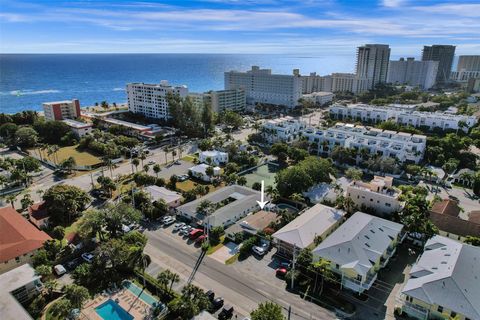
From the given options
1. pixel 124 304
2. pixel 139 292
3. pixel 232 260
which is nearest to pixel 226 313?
pixel 232 260

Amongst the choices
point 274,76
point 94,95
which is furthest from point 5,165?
point 94,95

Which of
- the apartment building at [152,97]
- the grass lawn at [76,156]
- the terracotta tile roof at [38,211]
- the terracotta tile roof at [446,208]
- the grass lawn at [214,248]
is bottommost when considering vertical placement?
the grass lawn at [214,248]

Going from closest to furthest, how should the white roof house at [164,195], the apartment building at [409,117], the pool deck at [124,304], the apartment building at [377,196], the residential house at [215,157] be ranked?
the pool deck at [124,304] → the apartment building at [377,196] → the white roof house at [164,195] → the residential house at [215,157] → the apartment building at [409,117]

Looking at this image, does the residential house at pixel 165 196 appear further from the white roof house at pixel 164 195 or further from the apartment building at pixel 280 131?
the apartment building at pixel 280 131

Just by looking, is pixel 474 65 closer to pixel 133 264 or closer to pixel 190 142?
pixel 190 142

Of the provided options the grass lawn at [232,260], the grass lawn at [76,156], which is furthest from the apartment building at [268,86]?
the grass lawn at [232,260]

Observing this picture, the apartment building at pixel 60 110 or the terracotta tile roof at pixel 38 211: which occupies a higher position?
the apartment building at pixel 60 110

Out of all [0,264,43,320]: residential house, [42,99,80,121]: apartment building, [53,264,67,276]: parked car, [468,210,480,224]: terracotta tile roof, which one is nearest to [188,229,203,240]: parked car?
[53,264,67,276]: parked car
